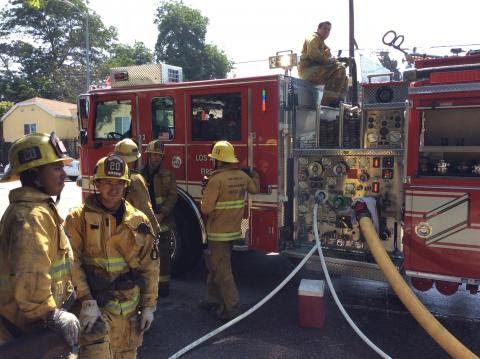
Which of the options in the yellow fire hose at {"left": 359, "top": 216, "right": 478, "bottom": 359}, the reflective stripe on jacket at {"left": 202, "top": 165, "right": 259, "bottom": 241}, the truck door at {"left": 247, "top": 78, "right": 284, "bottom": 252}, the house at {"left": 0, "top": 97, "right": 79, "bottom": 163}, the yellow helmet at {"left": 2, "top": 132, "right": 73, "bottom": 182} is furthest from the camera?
the house at {"left": 0, "top": 97, "right": 79, "bottom": 163}

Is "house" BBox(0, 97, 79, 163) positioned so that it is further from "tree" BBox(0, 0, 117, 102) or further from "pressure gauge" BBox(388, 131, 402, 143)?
"pressure gauge" BBox(388, 131, 402, 143)

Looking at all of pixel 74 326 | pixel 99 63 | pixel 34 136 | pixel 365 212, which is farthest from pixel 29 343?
pixel 99 63

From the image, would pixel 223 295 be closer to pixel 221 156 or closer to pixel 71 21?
pixel 221 156

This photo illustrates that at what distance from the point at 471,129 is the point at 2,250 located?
3.74 m

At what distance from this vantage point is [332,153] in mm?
4723

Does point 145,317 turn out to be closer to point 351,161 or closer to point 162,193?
point 162,193

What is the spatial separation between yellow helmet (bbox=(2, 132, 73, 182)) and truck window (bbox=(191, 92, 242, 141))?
318 cm

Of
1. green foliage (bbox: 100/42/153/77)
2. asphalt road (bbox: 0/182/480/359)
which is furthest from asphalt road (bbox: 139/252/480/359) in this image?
green foliage (bbox: 100/42/153/77)

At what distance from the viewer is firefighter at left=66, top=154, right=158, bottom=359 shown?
2539 millimetres

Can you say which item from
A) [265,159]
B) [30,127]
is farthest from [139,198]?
[30,127]

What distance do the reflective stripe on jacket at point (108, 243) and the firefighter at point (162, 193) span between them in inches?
94.1

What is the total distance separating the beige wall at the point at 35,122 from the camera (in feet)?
111

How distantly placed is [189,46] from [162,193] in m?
39.0

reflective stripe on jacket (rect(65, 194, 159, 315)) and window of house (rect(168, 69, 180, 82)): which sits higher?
window of house (rect(168, 69, 180, 82))
